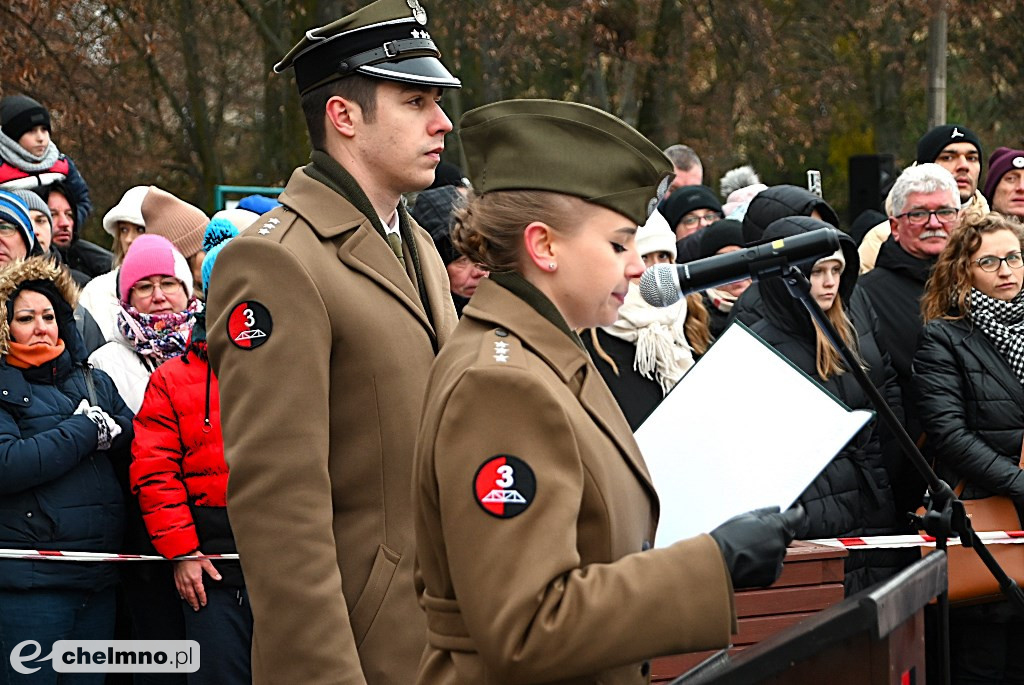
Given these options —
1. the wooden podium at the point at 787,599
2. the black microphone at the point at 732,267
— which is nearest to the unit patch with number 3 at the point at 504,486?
the black microphone at the point at 732,267

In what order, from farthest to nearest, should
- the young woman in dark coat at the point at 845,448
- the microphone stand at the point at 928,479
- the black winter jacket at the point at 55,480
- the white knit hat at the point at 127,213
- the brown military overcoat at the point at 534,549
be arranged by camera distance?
the white knit hat at the point at 127,213, the young woman in dark coat at the point at 845,448, the black winter jacket at the point at 55,480, the microphone stand at the point at 928,479, the brown military overcoat at the point at 534,549

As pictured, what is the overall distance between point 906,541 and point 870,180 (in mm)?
6057

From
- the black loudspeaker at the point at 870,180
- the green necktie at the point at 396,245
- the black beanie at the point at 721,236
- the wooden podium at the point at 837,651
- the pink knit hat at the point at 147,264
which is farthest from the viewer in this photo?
the black loudspeaker at the point at 870,180

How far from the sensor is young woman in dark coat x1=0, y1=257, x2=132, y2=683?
478 centimetres

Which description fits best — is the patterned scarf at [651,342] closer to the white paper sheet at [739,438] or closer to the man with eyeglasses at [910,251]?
the man with eyeglasses at [910,251]

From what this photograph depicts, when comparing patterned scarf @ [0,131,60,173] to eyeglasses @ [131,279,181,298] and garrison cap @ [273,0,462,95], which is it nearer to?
eyeglasses @ [131,279,181,298]

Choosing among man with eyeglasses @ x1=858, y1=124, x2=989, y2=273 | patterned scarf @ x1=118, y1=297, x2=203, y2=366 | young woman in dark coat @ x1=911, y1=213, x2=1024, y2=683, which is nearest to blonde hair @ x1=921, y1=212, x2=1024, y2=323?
young woman in dark coat @ x1=911, y1=213, x2=1024, y2=683

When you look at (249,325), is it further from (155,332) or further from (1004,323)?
(1004,323)

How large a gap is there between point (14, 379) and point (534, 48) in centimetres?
1414

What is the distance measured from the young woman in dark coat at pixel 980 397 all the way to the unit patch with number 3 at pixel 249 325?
3281 millimetres

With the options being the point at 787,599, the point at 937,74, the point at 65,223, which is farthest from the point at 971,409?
the point at 937,74

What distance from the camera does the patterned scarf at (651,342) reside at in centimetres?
561

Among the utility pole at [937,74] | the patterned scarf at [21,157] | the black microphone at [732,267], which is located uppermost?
the utility pole at [937,74]

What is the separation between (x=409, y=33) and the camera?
10.6 ft
